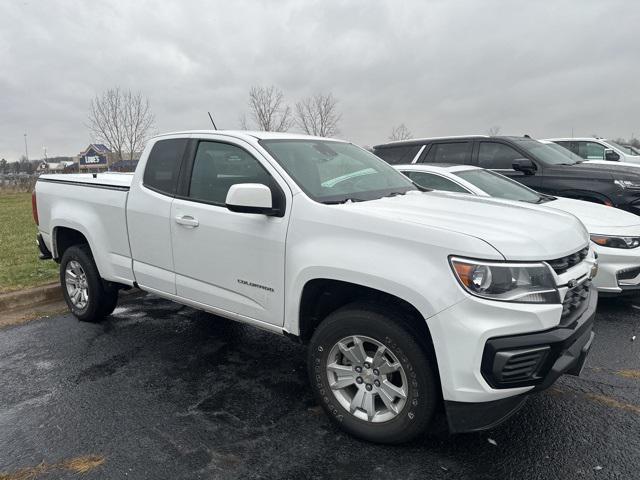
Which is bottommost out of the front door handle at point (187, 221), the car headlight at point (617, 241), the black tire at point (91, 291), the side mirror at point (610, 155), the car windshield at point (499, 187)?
the black tire at point (91, 291)

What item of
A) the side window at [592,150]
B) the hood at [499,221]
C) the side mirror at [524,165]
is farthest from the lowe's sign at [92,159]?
the hood at [499,221]

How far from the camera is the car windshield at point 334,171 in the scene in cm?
328

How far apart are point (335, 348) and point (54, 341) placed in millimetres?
3101

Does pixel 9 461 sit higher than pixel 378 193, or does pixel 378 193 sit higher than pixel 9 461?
pixel 378 193

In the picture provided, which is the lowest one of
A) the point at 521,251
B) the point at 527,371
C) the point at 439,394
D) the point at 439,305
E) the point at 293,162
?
the point at 439,394

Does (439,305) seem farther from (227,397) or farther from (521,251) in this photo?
(227,397)

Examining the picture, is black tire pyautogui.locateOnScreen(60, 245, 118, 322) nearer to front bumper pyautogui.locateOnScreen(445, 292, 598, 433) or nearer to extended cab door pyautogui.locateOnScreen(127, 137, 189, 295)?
extended cab door pyautogui.locateOnScreen(127, 137, 189, 295)

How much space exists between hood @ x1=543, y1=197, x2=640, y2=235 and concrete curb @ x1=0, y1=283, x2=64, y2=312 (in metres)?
5.75

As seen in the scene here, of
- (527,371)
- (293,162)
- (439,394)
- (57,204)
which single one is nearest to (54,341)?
(57,204)

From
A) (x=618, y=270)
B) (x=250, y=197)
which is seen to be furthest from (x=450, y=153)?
(x=250, y=197)

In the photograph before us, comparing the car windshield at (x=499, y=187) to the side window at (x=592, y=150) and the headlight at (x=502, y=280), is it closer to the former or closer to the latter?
the headlight at (x=502, y=280)

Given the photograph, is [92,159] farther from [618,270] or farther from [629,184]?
[618,270]

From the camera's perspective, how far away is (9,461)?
273 cm

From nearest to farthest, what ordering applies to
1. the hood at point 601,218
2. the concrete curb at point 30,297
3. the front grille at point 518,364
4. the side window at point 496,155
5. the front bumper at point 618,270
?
the front grille at point 518,364, the front bumper at point 618,270, the hood at point 601,218, the concrete curb at point 30,297, the side window at point 496,155
